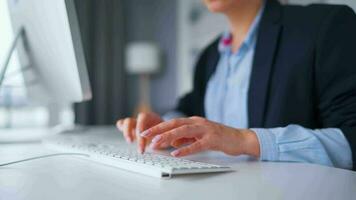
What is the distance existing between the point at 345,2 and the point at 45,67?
0.95 m

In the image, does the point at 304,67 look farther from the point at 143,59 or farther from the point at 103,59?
the point at 103,59

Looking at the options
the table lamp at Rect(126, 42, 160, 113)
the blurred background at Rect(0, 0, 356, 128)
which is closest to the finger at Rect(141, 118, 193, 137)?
the blurred background at Rect(0, 0, 356, 128)

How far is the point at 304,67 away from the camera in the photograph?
1.11m

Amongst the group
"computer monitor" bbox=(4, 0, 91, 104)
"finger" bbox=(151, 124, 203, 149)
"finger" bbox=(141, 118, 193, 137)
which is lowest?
"finger" bbox=(151, 124, 203, 149)

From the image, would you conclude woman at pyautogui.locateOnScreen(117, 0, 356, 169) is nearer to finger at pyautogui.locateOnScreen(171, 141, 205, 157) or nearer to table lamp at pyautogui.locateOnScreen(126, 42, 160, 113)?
finger at pyautogui.locateOnScreen(171, 141, 205, 157)

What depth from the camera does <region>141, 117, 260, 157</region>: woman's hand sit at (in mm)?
737

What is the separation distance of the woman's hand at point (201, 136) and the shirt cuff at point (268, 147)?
0.05 ft

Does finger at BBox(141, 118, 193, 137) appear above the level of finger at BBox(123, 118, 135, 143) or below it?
above

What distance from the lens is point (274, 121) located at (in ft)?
3.79

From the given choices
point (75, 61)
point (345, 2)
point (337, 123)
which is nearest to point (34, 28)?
point (75, 61)

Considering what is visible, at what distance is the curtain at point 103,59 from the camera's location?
383 centimetres

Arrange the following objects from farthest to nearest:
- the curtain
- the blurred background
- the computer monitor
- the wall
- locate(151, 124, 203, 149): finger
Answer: the wall → the curtain → the blurred background → the computer monitor → locate(151, 124, 203, 149): finger

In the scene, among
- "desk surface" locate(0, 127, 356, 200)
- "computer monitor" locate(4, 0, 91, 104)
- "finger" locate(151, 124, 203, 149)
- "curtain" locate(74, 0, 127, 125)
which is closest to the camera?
"desk surface" locate(0, 127, 356, 200)

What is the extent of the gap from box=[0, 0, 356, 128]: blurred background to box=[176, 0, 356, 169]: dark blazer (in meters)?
2.09
